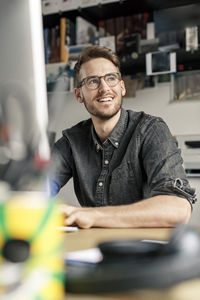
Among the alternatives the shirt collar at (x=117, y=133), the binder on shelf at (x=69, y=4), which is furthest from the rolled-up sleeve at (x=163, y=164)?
the binder on shelf at (x=69, y=4)

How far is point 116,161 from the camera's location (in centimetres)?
156

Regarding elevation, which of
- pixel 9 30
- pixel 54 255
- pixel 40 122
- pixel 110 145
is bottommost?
pixel 110 145

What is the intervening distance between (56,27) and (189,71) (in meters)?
1.13

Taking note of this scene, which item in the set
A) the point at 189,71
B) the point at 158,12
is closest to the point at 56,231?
the point at 189,71

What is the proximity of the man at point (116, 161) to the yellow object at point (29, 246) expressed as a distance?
71 centimetres

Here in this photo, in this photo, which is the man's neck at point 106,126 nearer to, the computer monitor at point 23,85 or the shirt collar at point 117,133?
the shirt collar at point 117,133

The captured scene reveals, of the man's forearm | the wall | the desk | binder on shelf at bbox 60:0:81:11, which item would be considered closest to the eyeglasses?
the man's forearm

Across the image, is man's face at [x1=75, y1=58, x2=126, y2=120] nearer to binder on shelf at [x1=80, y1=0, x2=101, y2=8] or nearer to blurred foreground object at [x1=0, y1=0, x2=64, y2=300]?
blurred foreground object at [x1=0, y1=0, x2=64, y2=300]

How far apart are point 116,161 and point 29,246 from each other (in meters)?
1.20

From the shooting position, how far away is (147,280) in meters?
0.43

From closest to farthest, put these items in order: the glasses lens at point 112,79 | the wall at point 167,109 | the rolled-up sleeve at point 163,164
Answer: the rolled-up sleeve at point 163,164
the glasses lens at point 112,79
the wall at point 167,109

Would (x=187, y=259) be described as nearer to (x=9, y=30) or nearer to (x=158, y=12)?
(x=9, y=30)

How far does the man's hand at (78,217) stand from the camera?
105 centimetres

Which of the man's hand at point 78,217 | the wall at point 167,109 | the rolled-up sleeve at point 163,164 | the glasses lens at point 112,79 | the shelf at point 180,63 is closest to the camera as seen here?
the man's hand at point 78,217
